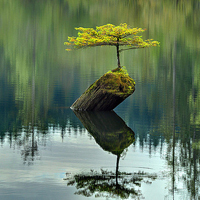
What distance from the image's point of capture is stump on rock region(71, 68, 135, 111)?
28297 millimetres

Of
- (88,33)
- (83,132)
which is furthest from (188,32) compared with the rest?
(83,132)

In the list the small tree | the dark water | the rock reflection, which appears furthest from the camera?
the small tree

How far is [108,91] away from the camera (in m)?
28.2

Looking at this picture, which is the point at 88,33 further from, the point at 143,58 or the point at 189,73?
the point at 143,58

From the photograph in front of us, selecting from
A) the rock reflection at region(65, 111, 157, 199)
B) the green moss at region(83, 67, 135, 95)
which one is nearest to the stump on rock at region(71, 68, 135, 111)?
the green moss at region(83, 67, 135, 95)

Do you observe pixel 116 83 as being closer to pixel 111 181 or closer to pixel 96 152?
pixel 96 152

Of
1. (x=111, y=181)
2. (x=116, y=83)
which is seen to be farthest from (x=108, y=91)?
(x=111, y=181)

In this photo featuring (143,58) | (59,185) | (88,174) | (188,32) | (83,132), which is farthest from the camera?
(188,32)

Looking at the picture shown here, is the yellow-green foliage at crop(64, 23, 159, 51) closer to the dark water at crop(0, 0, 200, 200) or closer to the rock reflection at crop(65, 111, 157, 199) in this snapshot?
the dark water at crop(0, 0, 200, 200)

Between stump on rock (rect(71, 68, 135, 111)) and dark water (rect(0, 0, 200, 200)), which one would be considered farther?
stump on rock (rect(71, 68, 135, 111))

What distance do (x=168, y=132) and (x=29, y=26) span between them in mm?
131095

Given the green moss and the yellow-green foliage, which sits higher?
the yellow-green foliage

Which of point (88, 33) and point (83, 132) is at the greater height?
point (88, 33)

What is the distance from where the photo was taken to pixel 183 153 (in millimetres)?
16922
